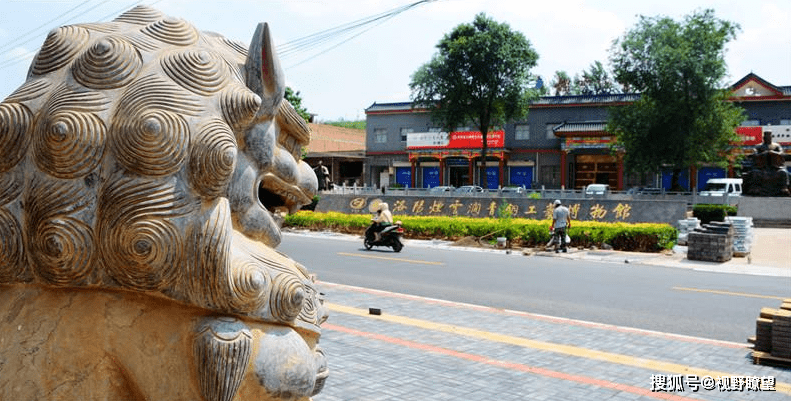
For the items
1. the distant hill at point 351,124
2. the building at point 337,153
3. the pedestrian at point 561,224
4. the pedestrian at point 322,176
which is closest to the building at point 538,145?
the building at point 337,153

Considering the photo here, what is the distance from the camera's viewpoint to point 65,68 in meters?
2.48

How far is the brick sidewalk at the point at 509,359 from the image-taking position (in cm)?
502

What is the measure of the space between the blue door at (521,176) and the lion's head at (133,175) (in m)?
39.8

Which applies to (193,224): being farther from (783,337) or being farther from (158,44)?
(783,337)

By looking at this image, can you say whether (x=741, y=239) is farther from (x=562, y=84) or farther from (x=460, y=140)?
(x=562, y=84)

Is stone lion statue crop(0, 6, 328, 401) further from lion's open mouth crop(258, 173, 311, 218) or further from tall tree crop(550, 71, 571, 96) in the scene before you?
tall tree crop(550, 71, 571, 96)

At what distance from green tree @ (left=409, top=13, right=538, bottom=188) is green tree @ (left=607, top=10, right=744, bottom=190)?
6181 millimetres

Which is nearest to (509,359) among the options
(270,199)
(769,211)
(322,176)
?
(270,199)

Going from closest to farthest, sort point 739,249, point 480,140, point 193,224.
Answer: point 193,224
point 739,249
point 480,140

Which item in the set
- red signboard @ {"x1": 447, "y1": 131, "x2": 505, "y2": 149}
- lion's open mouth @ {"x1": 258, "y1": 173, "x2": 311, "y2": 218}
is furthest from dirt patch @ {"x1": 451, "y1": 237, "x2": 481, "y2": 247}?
red signboard @ {"x1": 447, "y1": 131, "x2": 505, "y2": 149}

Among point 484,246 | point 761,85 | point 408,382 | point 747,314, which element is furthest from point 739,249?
point 761,85

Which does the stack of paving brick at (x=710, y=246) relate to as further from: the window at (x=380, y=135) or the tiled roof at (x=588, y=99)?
the window at (x=380, y=135)

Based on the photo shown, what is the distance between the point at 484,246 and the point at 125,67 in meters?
16.0

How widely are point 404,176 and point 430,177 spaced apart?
2106 millimetres
